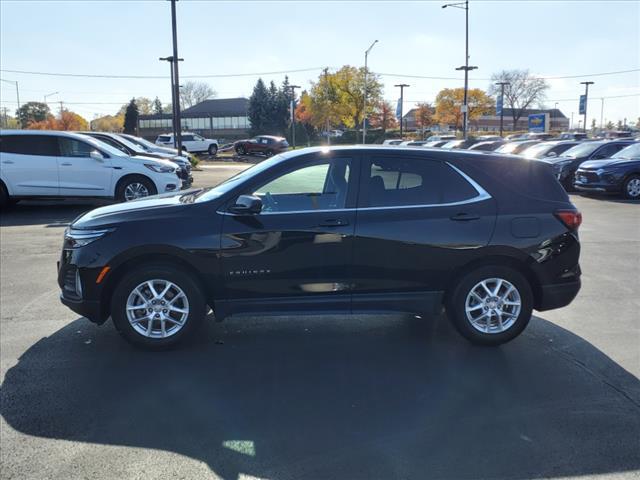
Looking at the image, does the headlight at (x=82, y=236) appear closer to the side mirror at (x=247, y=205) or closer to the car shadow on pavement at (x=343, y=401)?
the car shadow on pavement at (x=343, y=401)

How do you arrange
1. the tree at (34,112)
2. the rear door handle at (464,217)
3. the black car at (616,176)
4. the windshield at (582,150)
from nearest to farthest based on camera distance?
the rear door handle at (464,217)
the black car at (616,176)
the windshield at (582,150)
the tree at (34,112)

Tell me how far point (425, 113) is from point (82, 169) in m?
89.4

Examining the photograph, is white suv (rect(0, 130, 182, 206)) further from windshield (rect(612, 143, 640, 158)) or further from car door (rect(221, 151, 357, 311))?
windshield (rect(612, 143, 640, 158))

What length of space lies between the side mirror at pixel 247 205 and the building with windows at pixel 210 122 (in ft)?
278

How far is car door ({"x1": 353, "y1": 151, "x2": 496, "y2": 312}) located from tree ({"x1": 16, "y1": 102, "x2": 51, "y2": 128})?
119m

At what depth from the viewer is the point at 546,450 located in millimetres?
3299

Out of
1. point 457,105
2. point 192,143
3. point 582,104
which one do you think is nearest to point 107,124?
point 457,105

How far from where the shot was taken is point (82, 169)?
1280 centimetres

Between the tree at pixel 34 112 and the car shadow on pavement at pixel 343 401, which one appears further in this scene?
the tree at pixel 34 112

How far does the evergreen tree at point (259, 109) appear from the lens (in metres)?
78.8

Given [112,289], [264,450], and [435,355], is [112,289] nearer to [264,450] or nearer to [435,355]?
[264,450]

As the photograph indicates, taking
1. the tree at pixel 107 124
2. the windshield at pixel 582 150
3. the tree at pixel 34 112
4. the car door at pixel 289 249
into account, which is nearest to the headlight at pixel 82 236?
the car door at pixel 289 249

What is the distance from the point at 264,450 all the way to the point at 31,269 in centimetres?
584

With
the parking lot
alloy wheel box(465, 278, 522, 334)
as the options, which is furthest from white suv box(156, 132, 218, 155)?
alloy wheel box(465, 278, 522, 334)
